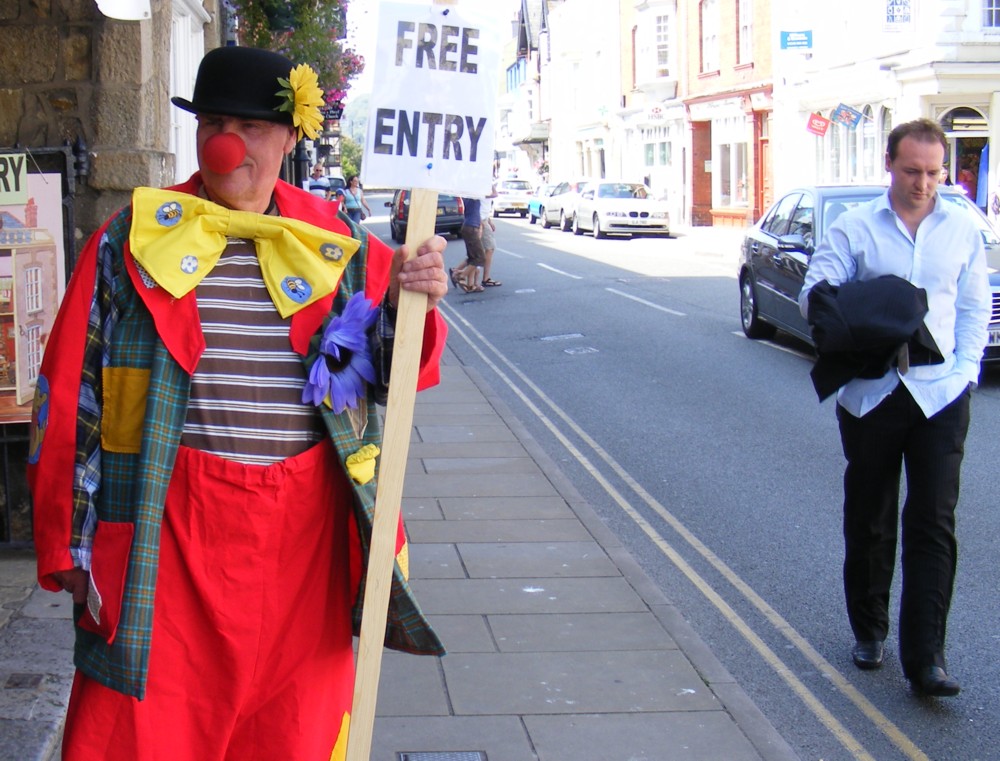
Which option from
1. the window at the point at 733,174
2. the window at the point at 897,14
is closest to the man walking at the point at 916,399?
the window at the point at 897,14

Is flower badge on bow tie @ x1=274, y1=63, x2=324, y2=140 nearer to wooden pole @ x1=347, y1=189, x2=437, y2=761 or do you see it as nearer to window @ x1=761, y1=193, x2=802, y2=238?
wooden pole @ x1=347, y1=189, x2=437, y2=761

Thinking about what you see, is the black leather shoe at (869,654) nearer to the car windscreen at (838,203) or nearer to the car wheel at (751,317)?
the car windscreen at (838,203)

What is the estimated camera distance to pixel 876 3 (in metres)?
26.2

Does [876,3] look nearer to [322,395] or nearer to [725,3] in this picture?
[725,3]

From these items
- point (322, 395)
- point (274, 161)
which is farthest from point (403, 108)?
point (322, 395)

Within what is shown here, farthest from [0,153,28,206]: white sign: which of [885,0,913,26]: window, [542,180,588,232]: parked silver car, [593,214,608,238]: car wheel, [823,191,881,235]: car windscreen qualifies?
[542,180,588,232]: parked silver car

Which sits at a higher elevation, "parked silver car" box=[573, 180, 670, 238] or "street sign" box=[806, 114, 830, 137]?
"street sign" box=[806, 114, 830, 137]

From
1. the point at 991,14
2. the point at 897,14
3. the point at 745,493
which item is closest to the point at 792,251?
the point at 745,493

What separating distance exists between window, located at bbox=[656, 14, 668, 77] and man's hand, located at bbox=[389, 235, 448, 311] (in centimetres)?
4089

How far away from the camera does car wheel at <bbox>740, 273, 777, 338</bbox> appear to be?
13.6m

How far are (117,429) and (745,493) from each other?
535cm

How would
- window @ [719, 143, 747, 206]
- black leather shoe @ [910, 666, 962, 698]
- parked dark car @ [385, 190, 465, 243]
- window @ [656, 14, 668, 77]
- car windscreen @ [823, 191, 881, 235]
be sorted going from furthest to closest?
window @ [656, 14, 668, 77] < window @ [719, 143, 747, 206] < parked dark car @ [385, 190, 465, 243] < car windscreen @ [823, 191, 881, 235] < black leather shoe @ [910, 666, 962, 698]

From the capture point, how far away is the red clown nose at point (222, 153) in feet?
8.90

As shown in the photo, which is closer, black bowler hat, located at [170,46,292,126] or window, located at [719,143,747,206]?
black bowler hat, located at [170,46,292,126]
